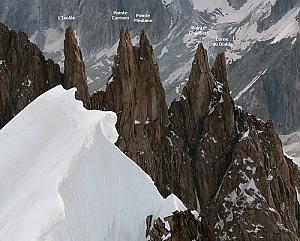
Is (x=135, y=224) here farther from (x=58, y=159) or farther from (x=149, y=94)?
(x=149, y=94)

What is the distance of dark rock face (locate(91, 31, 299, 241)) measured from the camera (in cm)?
5584

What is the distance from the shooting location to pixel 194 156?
6181 centimetres

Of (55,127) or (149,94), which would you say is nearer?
(55,127)

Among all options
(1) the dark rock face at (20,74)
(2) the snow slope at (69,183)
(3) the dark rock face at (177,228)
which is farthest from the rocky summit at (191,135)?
(3) the dark rock face at (177,228)

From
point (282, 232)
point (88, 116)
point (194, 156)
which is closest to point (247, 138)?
point (194, 156)

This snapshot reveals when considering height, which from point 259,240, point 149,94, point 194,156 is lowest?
point 259,240

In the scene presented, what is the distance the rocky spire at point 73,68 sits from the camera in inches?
2224

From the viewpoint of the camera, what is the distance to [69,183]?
1642cm

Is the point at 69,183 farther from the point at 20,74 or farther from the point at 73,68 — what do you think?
the point at 20,74

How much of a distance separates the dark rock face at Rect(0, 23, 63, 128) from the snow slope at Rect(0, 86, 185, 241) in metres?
36.2

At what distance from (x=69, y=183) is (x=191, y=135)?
47.5 meters

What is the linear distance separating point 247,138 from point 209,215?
9.14 metres

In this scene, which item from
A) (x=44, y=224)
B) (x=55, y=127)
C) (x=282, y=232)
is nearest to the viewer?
(x=44, y=224)

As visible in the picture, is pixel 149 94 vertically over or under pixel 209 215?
over
